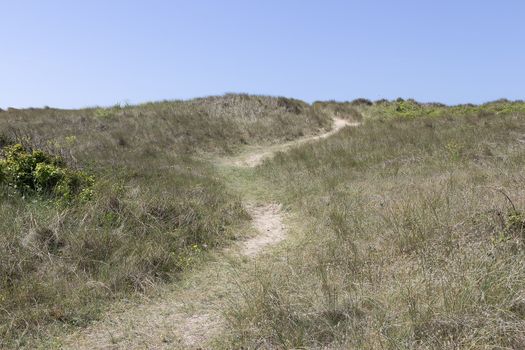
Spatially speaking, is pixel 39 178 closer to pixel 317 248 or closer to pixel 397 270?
pixel 317 248

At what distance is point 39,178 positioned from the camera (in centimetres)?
738

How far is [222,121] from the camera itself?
21328mm

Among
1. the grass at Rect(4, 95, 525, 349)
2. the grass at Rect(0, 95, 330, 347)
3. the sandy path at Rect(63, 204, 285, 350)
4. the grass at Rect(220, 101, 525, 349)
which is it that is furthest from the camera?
the grass at Rect(0, 95, 330, 347)

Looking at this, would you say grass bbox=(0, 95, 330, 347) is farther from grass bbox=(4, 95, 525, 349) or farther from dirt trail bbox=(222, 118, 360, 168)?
dirt trail bbox=(222, 118, 360, 168)

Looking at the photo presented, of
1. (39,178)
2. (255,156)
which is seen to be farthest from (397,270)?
(255,156)

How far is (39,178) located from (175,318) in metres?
4.50

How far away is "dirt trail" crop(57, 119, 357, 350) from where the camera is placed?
3947 millimetres

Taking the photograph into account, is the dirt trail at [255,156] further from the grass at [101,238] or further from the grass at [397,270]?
the grass at [397,270]

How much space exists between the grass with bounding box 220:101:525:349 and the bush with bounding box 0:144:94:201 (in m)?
3.85

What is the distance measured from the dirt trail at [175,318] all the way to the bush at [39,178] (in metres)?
2.90

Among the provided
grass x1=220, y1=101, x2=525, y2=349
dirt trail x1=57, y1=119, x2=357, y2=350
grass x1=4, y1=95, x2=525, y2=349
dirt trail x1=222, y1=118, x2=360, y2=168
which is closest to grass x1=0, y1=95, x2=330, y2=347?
grass x1=4, y1=95, x2=525, y2=349

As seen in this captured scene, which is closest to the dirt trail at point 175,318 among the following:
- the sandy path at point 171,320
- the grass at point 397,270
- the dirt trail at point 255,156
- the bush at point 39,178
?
the sandy path at point 171,320

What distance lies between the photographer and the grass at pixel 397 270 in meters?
3.22

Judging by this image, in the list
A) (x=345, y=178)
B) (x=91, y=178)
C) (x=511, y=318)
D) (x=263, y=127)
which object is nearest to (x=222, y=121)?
(x=263, y=127)
